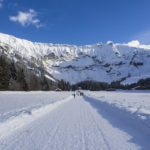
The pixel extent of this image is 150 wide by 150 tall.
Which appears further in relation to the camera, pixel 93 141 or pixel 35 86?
pixel 35 86

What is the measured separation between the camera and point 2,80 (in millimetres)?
38375

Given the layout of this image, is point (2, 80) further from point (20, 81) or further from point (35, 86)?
point (35, 86)

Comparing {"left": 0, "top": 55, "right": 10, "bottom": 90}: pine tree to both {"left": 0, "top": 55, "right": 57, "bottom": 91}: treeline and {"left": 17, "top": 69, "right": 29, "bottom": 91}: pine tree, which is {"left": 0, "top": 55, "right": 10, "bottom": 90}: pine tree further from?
{"left": 17, "top": 69, "right": 29, "bottom": 91}: pine tree

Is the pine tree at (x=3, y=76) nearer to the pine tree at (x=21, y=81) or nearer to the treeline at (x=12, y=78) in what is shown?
the treeline at (x=12, y=78)

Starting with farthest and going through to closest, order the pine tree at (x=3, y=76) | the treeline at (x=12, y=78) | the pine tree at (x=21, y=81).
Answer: the pine tree at (x=21, y=81) < the treeline at (x=12, y=78) < the pine tree at (x=3, y=76)

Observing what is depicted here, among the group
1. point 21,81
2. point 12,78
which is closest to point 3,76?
point 21,81

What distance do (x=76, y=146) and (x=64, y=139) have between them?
0.62 m

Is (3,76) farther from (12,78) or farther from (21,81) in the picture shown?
(12,78)

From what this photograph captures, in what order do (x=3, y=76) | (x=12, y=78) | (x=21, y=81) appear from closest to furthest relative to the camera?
(x=3, y=76)
(x=21, y=81)
(x=12, y=78)

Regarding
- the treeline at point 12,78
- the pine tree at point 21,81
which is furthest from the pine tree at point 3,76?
the pine tree at point 21,81

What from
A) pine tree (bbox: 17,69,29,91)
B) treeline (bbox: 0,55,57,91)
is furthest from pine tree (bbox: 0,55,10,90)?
pine tree (bbox: 17,69,29,91)

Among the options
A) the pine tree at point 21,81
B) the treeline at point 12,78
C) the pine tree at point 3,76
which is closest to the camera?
the pine tree at point 3,76

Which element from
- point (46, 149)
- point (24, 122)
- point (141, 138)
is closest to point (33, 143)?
point (46, 149)

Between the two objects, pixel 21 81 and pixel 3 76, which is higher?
pixel 3 76
